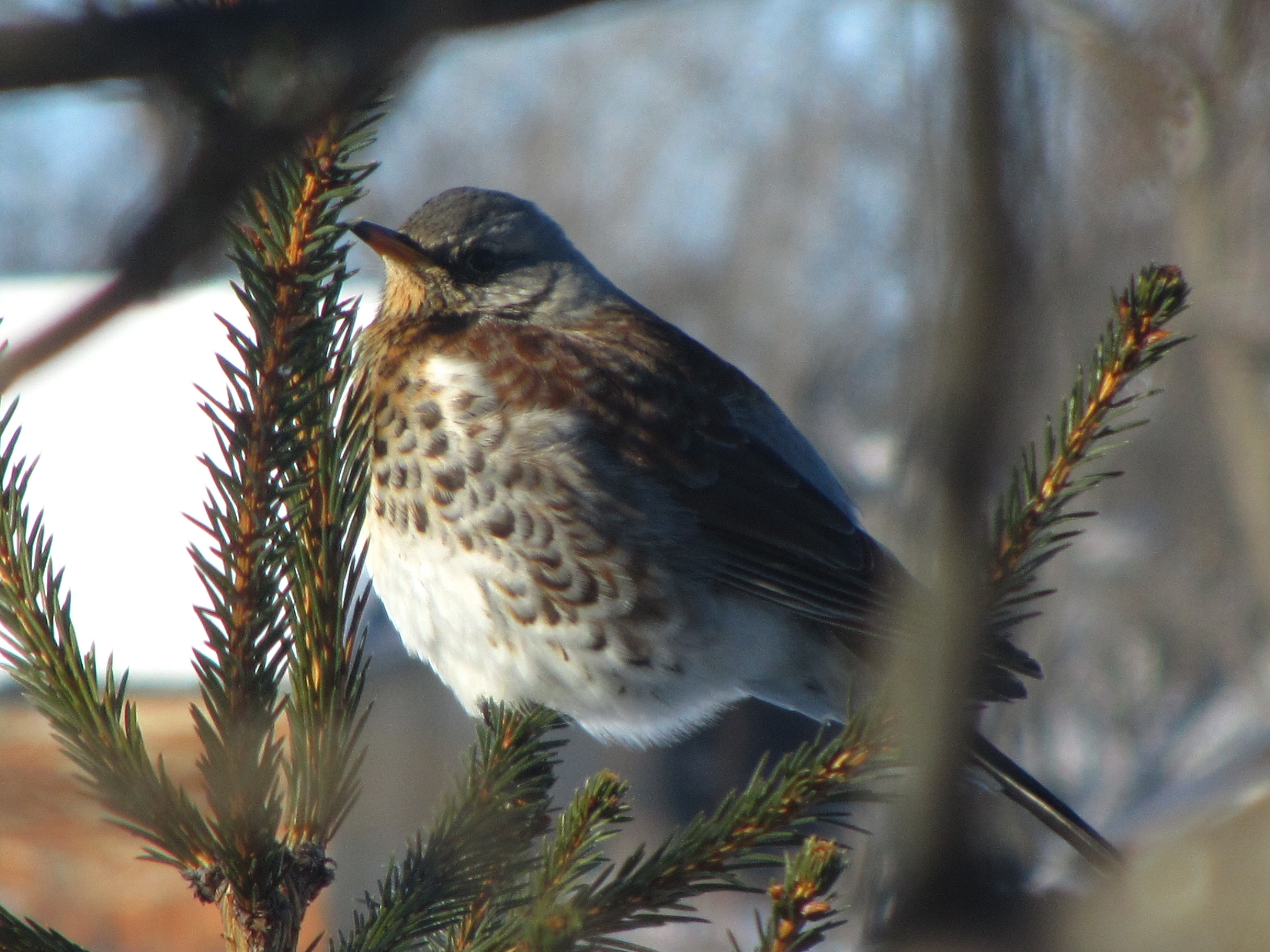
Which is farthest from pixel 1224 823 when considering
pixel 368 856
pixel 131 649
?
pixel 368 856

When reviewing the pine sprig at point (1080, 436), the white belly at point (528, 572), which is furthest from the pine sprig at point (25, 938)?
the white belly at point (528, 572)

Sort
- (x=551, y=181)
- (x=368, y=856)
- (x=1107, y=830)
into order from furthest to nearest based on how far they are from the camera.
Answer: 1. (x=551, y=181)
2. (x=368, y=856)
3. (x=1107, y=830)

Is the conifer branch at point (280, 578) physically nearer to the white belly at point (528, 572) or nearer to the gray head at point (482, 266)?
the white belly at point (528, 572)

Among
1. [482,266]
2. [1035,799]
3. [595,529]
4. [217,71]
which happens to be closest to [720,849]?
[217,71]

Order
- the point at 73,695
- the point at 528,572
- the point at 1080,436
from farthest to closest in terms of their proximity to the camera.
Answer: the point at 528,572 < the point at 1080,436 < the point at 73,695

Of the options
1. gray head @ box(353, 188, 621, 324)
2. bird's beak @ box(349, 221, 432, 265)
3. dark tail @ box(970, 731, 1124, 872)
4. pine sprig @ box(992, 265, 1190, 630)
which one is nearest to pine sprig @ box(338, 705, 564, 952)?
pine sprig @ box(992, 265, 1190, 630)

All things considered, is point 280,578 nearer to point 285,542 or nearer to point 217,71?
point 285,542

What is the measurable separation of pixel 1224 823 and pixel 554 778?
83 cm

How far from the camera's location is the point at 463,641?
8.28ft

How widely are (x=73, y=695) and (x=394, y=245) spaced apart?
1.72m

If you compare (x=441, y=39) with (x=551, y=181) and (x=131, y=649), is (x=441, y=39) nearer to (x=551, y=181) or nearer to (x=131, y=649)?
(x=131, y=649)

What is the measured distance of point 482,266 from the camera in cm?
307

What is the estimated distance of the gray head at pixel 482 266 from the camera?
2.98 meters

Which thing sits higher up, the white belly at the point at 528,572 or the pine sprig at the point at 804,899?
the white belly at the point at 528,572
